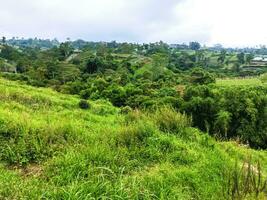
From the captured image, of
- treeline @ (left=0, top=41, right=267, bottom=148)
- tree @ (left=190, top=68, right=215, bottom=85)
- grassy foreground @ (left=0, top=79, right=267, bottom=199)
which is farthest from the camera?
tree @ (left=190, top=68, right=215, bottom=85)

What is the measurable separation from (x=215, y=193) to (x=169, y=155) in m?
1.44

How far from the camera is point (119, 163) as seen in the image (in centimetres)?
578

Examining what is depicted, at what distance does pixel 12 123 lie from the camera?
665 cm

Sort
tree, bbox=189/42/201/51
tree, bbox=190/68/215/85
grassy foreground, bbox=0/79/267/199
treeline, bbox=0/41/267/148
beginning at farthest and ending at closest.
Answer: tree, bbox=189/42/201/51, tree, bbox=190/68/215/85, treeline, bbox=0/41/267/148, grassy foreground, bbox=0/79/267/199

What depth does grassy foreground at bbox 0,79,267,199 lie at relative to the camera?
4.42m

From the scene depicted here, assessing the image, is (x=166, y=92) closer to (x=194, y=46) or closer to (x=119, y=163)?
(x=119, y=163)

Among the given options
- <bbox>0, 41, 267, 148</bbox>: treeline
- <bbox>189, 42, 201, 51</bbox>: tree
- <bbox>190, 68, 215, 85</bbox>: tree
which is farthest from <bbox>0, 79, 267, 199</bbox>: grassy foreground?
<bbox>189, 42, 201, 51</bbox>: tree

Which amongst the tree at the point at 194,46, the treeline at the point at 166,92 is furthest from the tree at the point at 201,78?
the tree at the point at 194,46

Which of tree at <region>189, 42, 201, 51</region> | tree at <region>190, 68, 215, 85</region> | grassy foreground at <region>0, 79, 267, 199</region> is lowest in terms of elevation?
tree at <region>189, 42, 201, 51</region>

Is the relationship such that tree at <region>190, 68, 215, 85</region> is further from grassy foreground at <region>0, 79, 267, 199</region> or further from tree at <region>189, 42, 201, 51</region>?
tree at <region>189, 42, 201, 51</region>

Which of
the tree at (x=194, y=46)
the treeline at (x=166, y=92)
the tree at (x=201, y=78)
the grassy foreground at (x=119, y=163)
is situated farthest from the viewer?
the tree at (x=194, y=46)

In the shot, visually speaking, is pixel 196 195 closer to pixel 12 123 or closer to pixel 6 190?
pixel 6 190

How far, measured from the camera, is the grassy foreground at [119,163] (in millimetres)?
4422

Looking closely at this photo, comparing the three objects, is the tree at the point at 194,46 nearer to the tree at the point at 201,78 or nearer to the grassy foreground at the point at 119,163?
the tree at the point at 201,78
